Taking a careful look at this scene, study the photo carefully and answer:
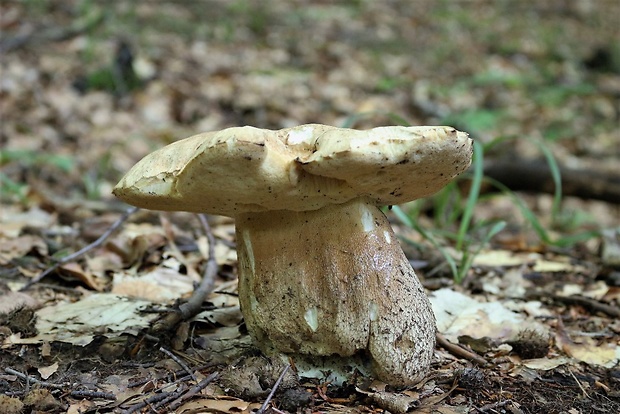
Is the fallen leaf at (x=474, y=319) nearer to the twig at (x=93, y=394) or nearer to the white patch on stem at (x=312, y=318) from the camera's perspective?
the white patch on stem at (x=312, y=318)

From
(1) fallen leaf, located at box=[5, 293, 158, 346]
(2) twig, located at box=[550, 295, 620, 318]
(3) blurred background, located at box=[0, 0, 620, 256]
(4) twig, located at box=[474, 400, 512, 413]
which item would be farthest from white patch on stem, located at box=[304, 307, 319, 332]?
(3) blurred background, located at box=[0, 0, 620, 256]

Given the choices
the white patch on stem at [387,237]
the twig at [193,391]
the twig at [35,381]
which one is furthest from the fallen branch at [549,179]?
the twig at [35,381]

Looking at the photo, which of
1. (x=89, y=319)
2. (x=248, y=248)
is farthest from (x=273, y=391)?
(x=89, y=319)

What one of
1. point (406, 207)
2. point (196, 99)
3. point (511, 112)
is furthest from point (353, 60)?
point (406, 207)

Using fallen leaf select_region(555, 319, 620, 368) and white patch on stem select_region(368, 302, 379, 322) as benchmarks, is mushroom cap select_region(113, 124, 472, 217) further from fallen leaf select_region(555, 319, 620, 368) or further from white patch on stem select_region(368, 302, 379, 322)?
fallen leaf select_region(555, 319, 620, 368)

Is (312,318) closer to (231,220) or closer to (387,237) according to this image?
(387,237)

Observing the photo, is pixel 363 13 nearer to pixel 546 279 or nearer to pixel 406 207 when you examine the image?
pixel 406 207
